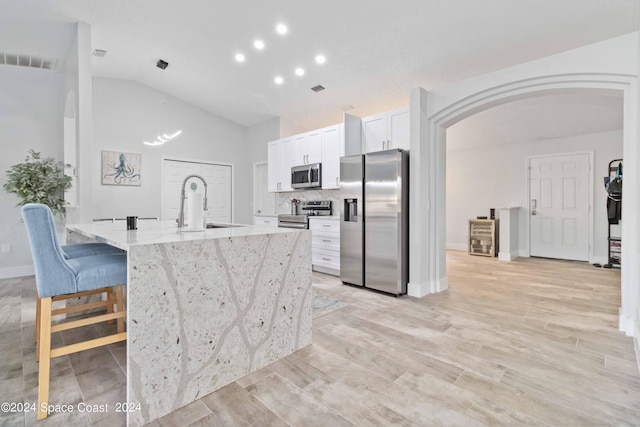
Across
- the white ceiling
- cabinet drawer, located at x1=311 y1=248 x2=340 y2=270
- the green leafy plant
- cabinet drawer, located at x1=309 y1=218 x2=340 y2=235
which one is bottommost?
cabinet drawer, located at x1=311 y1=248 x2=340 y2=270

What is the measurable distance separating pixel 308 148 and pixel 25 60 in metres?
4.33

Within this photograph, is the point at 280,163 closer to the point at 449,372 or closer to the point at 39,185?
the point at 39,185

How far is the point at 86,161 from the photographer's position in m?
3.77

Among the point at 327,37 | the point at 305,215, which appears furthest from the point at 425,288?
the point at 327,37

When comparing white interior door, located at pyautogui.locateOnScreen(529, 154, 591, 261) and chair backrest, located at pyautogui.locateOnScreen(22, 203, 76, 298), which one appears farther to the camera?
white interior door, located at pyautogui.locateOnScreen(529, 154, 591, 261)

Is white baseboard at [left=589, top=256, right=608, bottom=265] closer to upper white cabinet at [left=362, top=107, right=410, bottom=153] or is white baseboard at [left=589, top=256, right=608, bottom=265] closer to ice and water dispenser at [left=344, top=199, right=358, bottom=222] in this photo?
upper white cabinet at [left=362, top=107, right=410, bottom=153]

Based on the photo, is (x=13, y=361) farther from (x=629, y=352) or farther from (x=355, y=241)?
(x=629, y=352)

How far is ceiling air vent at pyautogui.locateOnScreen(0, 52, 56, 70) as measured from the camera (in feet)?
14.3

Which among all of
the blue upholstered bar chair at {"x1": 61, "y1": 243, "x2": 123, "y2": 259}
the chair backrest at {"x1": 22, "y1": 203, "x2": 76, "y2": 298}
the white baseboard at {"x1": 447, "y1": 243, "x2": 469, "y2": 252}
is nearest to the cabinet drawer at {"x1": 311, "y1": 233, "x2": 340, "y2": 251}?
the blue upholstered bar chair at {"x1": 61, "y1": 243, "x2": 123, "y2": 259}

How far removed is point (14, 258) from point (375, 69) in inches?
240

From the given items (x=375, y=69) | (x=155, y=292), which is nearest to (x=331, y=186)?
(x=375, y=69)

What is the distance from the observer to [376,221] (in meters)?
3.77

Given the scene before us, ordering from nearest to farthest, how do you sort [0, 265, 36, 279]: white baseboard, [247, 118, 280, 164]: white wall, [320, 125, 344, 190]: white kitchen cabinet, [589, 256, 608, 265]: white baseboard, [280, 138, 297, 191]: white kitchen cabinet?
1. [0, 265, 36, 279]: white baseboard
2. [320, 125, 344, 190]: white kitchen cabinet
3. [589, 256, 608, 265]: white baseboard
4. [280, 138, 297, 191]: white kitchen cabinet
5. [247, 118, 280, 164]: white wall

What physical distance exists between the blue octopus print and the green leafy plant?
1.06 metres
